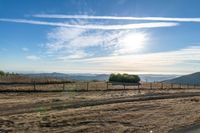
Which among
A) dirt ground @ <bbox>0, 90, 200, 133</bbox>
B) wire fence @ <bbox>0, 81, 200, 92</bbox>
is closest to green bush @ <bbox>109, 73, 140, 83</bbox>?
wire fence @ <bbox>0, 81, 200, 92</bbox>

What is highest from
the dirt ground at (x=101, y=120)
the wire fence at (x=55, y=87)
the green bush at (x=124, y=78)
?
the green bush at (x=124, y=78)

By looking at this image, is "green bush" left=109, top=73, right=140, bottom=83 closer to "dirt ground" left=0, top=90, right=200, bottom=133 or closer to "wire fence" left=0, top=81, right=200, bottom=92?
"wire fence" left=0, top=81, right=200, bottom=92

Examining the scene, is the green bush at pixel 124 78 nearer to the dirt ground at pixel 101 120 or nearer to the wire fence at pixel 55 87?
the wire fence at pixel 55 87

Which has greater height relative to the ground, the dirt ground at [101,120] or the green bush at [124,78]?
the green bush at [124,78]

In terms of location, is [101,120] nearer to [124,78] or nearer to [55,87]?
[55,87]

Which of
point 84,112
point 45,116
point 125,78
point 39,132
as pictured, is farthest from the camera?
point 125,78

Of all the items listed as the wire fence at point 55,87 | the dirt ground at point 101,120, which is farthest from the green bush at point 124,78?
the dirt ground at point 101,120

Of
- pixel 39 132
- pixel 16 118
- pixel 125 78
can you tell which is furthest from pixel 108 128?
pixel 125 78

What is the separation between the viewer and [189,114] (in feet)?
89.3

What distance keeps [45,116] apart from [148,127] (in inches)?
249

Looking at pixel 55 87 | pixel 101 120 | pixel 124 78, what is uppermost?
pixel 124 78

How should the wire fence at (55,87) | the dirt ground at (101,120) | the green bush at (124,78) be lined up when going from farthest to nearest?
the green bush at (124,78)
the wire fence at (55,87)
the dirt ground at (101,120)

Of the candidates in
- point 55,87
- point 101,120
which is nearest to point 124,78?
point 55,87

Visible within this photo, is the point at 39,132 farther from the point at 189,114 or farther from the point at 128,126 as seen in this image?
the point at 189,114
